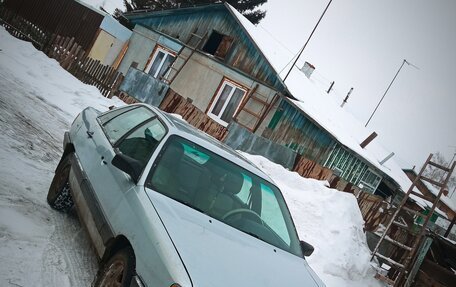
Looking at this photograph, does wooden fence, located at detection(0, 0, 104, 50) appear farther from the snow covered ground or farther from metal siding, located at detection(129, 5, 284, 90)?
the snow covered ground

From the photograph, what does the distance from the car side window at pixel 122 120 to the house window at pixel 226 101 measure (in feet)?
36.7

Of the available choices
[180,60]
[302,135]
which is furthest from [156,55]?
[302,135]

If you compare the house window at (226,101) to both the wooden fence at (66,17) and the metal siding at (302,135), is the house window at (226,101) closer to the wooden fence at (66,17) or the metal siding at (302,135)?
the metal siding at (302,135)

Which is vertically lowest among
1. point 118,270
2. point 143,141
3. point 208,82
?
point 118,270

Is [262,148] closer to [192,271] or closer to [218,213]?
[218,213]

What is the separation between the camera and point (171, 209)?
102 inches

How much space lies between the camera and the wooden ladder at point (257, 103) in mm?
14328

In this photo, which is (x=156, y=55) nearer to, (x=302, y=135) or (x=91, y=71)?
(x=91, y=71)

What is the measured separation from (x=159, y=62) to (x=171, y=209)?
17443 mm

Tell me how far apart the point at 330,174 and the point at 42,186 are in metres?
9.40

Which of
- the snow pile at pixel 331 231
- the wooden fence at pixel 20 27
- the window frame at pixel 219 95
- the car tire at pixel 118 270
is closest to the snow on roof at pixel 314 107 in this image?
the window frame at pixel 219 95

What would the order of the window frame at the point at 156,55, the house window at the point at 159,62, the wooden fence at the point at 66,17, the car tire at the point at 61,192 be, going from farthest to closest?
the wooden fence at the point at 66,17 → the window frame at the point at 156,55 → the house window at the point at 159,62 → the car tire at the point at 61,192

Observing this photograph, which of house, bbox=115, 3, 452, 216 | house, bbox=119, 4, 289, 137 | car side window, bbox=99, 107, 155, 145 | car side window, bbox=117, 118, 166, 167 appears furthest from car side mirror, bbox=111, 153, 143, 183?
house, bbox=119, 4, 289, 137

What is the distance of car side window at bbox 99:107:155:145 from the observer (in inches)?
147
